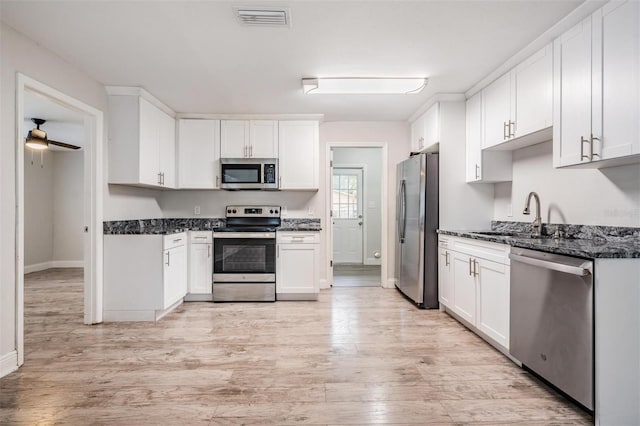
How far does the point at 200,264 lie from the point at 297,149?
6.05 feet

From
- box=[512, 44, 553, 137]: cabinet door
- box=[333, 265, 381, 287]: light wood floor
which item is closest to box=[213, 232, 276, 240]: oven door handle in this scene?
box=[333, 265, 381, 287]: light wood floor

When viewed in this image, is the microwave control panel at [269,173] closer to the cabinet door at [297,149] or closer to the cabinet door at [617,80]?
the cabinet door at [297,149]

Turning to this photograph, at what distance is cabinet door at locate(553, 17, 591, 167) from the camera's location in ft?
6.61

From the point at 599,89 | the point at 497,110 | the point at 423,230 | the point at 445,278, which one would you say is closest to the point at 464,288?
the point at 445,278

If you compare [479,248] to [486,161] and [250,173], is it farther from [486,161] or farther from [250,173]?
[250,173]

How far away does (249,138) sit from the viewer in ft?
13.8

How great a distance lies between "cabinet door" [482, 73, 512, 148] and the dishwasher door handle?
1224mm

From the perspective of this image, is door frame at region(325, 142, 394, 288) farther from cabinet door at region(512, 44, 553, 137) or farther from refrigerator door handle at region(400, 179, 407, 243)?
cabinet door at region(512, 44, 553, 137)

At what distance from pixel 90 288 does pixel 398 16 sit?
137 inches

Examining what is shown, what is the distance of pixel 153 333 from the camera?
290 centimetres

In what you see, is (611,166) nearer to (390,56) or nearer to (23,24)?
(390,56)

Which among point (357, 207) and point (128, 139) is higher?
point (128, 139)

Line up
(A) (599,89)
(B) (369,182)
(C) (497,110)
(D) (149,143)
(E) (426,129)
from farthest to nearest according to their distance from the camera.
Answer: (B) (369,182) → (E) (426,129) → (D) (149,143) → (C) (497,110) → (A) (599,89)

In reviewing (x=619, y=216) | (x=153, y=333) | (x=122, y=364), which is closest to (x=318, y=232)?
(x=153, y=333)
